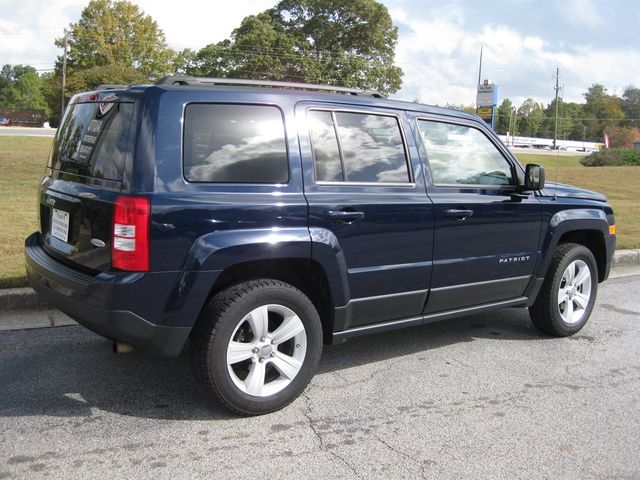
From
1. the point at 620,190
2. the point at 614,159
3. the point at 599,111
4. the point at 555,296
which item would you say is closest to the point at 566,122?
the point at 599,111

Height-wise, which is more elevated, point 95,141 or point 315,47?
point 315,47

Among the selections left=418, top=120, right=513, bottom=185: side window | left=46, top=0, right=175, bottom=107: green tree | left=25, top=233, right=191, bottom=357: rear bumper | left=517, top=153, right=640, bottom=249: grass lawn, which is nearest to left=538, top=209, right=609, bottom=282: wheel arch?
left=418, top=120, right=513, bottom=185: side window

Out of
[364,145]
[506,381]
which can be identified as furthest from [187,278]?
[506,381]

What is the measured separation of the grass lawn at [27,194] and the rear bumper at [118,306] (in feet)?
8.06

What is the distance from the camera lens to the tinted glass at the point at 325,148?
12.2 feet

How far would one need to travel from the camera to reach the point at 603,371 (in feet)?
14.8

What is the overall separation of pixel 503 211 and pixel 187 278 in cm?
248

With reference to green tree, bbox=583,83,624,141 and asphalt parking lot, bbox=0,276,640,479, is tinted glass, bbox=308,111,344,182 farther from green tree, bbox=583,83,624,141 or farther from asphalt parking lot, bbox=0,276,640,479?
green tree, bbox=583,83,624,141

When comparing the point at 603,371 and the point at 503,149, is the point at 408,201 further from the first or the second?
the point at 603,371

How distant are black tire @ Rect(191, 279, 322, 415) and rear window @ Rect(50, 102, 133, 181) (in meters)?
0.89

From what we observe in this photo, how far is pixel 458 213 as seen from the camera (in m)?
4.21

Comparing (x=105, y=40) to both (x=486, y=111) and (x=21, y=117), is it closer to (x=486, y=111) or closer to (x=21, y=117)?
(x=21, y=117)

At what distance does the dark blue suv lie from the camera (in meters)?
3.19

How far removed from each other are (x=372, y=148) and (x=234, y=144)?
3.27 feet
